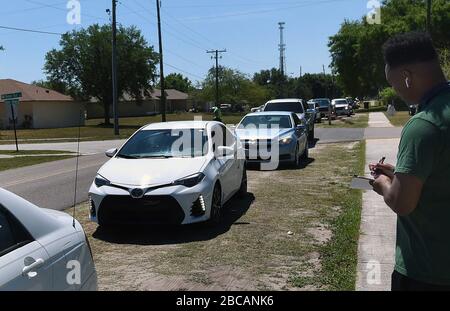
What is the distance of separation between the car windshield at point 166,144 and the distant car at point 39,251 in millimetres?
4830

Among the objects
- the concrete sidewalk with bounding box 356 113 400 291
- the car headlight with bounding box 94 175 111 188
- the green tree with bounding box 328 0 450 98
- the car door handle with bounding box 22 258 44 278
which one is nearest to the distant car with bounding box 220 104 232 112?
the green tree with bounding box 328 0 450 98

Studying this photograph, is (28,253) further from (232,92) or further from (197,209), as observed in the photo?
(232,92)

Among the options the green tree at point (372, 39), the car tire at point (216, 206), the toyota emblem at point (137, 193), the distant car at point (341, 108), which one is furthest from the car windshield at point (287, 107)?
the green tree at point (372, 39)

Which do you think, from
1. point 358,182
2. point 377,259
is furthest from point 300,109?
point 358,182

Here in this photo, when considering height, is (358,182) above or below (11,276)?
above

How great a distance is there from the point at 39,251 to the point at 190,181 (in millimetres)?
4529

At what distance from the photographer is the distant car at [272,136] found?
14.8m

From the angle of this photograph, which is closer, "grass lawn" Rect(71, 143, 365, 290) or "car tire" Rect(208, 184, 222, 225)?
"grass lawn" Rect(71, 143, 365, 290)

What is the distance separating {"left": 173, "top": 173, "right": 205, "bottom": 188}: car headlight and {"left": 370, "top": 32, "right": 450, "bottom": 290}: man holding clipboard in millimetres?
4901

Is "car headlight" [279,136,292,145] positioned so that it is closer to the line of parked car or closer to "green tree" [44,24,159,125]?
the line of parked car

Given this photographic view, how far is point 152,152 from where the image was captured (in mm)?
8500

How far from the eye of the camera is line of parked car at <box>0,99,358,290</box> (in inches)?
117

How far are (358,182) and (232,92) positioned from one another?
106 meters

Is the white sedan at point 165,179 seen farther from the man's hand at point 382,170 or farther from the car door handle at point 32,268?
the man's hand at point 382,170
